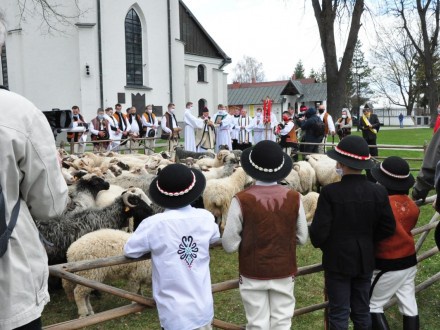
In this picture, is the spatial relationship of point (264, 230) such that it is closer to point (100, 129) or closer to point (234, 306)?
point (234, 306)

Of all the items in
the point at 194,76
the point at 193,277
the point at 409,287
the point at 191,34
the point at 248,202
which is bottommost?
the point at 409,287

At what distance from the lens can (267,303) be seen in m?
3.42

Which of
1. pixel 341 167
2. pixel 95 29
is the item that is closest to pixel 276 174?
pixel 341 167

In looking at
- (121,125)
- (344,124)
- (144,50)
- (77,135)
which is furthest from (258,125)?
(144,50)

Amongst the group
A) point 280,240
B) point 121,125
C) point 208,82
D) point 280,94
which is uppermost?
point 280,94

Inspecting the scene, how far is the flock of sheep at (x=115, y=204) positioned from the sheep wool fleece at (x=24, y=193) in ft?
0.74

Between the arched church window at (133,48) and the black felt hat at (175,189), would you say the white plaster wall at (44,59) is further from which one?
the black felt hat at (175,189)

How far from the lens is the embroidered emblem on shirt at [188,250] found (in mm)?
3148

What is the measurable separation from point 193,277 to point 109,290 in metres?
0.72

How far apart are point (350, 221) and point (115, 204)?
3575 mm

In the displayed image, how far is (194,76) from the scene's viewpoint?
3969 centimetres

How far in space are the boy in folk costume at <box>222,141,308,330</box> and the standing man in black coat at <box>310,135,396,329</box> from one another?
208 mm

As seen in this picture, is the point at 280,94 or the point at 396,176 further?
the point at 280,94

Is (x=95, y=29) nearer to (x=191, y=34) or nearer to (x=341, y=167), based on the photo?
(x=191, y=34)
